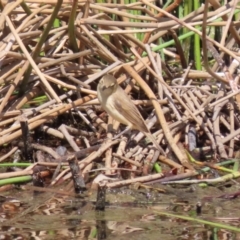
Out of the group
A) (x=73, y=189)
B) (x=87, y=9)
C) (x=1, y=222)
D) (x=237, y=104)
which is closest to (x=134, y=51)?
(x=87, y=9)

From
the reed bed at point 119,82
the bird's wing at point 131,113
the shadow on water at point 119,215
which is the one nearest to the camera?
the shadow on water at point 119,215

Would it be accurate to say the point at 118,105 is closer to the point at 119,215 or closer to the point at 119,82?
the point at 119,82

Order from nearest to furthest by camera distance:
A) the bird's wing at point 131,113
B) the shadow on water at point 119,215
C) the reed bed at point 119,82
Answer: the shadow on water at point 119,215, the reed bed at point 119,82, the bird's wing at point 131,113

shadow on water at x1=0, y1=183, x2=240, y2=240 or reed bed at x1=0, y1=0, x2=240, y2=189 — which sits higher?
reed bed at x1=0, y1=0, x2=240, y2=189

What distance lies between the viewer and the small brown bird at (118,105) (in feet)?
22.7

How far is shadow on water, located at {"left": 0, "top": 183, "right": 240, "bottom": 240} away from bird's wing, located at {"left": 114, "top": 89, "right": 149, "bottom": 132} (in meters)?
0.81

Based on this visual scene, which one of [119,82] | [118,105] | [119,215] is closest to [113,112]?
[118,105]

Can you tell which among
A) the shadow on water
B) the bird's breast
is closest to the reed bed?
the bird's breast

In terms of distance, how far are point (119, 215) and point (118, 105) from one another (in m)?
1.45

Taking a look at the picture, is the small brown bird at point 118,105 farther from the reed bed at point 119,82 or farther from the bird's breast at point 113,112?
the reed bed at point 119,82

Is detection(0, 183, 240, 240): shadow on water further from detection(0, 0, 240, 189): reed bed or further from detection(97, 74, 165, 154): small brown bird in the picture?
detection(97, 74, 165, 154): small brown bird

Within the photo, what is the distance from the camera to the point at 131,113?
7.01 meters

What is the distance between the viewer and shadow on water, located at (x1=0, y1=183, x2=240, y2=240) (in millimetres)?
5355

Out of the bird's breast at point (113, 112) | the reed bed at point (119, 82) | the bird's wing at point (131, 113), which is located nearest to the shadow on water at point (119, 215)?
the reed bed at point (119, 82)
